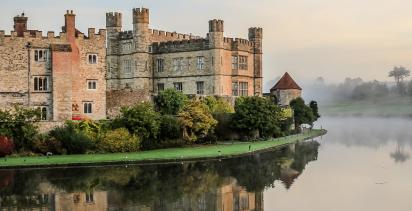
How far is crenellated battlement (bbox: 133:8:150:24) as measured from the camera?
2377 inches

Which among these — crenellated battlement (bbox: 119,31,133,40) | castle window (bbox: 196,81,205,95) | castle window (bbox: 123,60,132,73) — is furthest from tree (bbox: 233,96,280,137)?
crenellated battlement (bbox: 119,31,133,40)

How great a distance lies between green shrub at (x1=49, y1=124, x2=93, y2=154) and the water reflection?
6.13 metres

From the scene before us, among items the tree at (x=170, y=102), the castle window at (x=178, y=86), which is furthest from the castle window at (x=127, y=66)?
the tree at (x=170, y=102)

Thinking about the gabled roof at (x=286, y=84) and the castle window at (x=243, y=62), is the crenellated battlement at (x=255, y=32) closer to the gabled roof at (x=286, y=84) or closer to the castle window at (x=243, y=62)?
the castle window at (x=243, y=62)

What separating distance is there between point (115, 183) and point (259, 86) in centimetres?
3657

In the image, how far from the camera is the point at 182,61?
60.9m

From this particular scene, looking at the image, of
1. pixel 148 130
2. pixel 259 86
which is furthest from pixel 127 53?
pixel 148 130

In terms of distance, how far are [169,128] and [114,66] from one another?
2089cm

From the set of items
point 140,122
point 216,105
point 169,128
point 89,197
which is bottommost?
point 89,197

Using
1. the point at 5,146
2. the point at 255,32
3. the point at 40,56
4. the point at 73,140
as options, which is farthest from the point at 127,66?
the point at 5,146

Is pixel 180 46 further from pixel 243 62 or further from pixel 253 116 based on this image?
pixel 253 116

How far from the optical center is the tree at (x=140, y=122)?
4238 cm

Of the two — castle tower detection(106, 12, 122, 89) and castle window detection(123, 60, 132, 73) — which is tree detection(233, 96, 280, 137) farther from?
castle tower detection(106, 12, 122, 89)

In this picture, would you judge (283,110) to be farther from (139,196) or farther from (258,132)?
(139,196)
